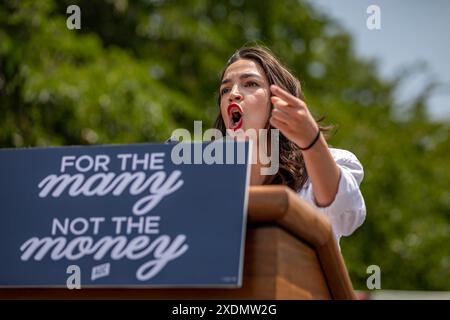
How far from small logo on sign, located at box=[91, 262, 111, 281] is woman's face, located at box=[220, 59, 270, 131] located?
947 millimetres

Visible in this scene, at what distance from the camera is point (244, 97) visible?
291 centimetres

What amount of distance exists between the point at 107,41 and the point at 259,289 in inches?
370

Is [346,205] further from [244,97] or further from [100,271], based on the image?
[100,271]

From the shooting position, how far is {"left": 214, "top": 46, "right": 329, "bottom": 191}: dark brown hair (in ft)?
9.62

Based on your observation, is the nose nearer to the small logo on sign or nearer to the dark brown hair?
the dark brown hair

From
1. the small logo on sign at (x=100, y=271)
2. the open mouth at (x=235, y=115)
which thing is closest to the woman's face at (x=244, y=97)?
the open mouth at (x=235, y=115)

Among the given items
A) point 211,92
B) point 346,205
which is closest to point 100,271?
point 346,205

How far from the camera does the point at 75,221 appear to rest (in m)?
2.04

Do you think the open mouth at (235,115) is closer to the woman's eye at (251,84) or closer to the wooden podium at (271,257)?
A: the woman's eye at (251,84)

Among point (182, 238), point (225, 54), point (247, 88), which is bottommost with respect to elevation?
point (182, 238)

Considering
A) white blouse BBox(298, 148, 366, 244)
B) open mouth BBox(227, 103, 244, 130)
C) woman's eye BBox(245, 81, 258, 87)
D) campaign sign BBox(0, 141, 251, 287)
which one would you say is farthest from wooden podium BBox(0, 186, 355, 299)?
woman's eye BBox(245, 81, 258, 87)

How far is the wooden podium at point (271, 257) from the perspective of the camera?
1.89 meters
